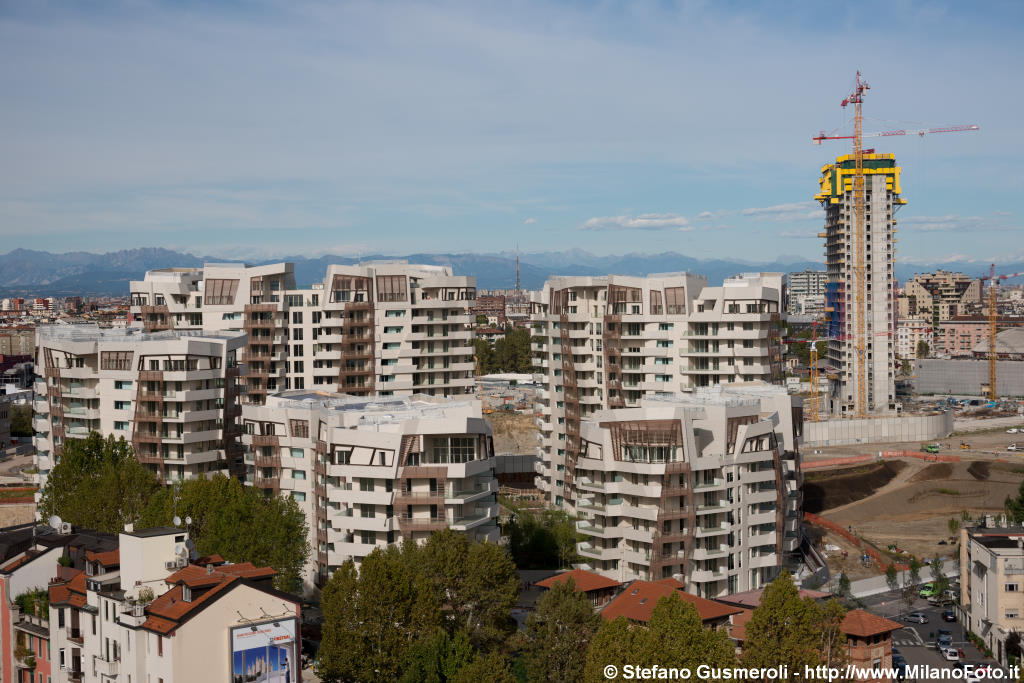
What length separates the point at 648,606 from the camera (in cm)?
5966

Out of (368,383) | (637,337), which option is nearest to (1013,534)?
(637,337)

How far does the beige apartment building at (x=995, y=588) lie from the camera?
73.9 meters

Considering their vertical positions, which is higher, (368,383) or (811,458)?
(368,383)

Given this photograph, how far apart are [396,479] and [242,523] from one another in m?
9.80

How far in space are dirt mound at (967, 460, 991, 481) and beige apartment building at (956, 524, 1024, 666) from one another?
52028 millimetres

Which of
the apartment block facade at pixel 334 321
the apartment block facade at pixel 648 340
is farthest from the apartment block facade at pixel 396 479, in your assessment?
the apartment block facade at pixel 334 321

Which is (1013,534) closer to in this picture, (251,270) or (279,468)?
(279,468)

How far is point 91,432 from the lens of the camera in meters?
85.3

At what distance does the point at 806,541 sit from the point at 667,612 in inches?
1668

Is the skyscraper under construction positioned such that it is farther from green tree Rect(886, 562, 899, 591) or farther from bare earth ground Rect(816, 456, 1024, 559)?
green tree Rect(886, 562, 899, 591)

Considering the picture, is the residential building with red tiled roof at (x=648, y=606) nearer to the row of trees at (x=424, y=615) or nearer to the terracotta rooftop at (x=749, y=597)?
the terracotta rooftop at (x=749, y=597)

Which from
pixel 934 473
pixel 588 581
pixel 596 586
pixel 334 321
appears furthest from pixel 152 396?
pixel 934 473

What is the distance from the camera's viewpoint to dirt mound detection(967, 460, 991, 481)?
130m

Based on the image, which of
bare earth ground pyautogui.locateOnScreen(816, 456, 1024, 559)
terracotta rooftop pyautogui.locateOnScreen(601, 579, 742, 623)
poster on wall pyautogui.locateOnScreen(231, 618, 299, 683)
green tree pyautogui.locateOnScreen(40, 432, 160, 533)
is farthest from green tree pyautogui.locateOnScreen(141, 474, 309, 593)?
bare earth ground pyautogui.locateOnScreen(816, 456, 1024, 559)
